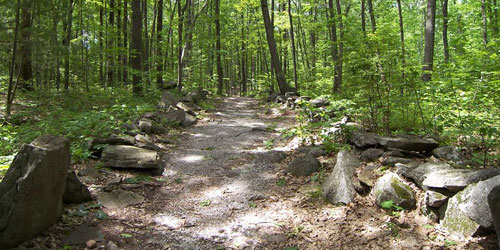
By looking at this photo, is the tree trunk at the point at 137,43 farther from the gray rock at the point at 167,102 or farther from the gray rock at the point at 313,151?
the gray rock at the point at 313,151

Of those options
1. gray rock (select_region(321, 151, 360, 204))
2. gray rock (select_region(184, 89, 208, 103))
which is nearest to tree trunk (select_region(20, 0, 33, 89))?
gray rock (select_region(184, 89, 208, 103))

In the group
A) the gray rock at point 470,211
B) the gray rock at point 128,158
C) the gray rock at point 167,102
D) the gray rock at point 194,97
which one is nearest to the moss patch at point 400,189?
the gray rock at point 470,211

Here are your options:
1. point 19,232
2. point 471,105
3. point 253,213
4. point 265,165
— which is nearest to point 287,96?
point 265,165

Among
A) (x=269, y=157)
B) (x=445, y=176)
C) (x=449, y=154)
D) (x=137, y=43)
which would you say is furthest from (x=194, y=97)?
→ (x=445, y=176)

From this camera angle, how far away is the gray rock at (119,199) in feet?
13.6

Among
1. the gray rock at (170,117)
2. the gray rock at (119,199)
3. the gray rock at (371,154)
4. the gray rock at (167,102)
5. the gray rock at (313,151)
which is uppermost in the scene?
the gray rock at (167,102)

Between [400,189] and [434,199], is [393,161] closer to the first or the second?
[400,189]

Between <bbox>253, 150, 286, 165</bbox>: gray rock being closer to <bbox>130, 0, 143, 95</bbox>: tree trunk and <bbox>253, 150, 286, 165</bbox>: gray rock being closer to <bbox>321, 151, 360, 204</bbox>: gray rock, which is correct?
<bbox>321, 151, 360, 204</bbox>: gray rock

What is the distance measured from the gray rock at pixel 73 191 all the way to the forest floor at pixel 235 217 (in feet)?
0.37

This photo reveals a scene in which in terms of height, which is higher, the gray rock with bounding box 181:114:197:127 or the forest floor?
the gray rock with bounding box 181:114:197:127

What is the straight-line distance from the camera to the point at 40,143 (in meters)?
3.29

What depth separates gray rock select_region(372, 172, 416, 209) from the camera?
3549 mm

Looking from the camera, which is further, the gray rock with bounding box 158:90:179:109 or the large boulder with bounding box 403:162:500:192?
the gray rock with bounding box 158:90:179:109

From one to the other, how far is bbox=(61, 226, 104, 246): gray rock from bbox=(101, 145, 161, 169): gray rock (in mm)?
1782
